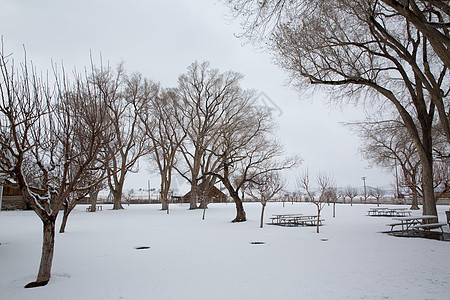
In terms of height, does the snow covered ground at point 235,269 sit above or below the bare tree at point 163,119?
below

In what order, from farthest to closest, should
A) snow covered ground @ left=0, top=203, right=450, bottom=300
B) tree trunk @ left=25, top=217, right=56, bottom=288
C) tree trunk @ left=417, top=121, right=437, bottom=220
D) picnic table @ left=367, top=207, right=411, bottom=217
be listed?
1. picnic table @ left=367, top=207, right=411, bottom=217
2. tree trunk @ left=417, top=121, right=437, bottom=220
3. tree trunk @ left=25, top=217, right=56, bottom=288
4. snow covered ground @ left=0, top=203, right=450, bottom=300

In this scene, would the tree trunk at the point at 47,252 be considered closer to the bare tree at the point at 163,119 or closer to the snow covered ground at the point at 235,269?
the snow covered ground at the point at 235,269

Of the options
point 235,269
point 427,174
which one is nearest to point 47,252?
point 235,269

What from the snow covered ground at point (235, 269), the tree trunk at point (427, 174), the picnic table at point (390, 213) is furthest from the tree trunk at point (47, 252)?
the picnic table at point (390, 213)

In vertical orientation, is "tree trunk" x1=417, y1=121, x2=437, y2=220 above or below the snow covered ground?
above

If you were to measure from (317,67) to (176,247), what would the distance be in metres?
9.49

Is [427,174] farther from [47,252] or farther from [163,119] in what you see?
[163,119]

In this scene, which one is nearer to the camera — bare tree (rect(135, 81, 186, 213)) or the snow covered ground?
the snow covered ground

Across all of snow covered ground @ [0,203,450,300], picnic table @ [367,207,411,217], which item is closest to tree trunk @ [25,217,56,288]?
snow covered ground @ [0,203,450,300]

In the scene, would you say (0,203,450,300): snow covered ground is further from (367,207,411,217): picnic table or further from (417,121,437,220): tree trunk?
(367,207,411,217): picnic table

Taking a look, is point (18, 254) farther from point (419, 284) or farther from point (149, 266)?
point (419, 284)

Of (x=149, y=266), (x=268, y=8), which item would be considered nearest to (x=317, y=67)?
(x=268, y=8)

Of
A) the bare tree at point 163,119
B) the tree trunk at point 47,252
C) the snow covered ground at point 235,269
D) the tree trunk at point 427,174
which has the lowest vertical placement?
the snow covered ground at point 235,269

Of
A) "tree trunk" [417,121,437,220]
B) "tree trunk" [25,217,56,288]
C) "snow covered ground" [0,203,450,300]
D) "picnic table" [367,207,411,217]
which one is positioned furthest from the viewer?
"picnic table" [367,207,411,217]
